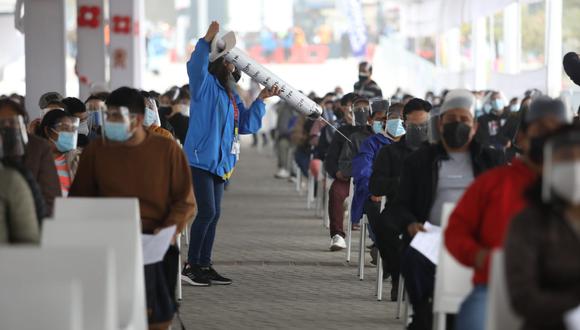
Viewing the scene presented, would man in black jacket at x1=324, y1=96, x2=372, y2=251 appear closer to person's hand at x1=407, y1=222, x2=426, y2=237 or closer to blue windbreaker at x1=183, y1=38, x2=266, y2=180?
blue windbreaker at x1=183, y1=38, x2=266, y2=180

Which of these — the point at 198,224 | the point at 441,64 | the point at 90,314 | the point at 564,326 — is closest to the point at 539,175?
the point at 564,326

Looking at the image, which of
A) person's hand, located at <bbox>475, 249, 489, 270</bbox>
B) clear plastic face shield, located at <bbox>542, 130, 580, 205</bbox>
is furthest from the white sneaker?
clear plastic face shield, located at <bbox>542, 130, 580, 205</bbox>

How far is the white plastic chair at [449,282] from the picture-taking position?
24.2 feet

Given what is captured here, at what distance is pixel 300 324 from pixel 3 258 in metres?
4.41

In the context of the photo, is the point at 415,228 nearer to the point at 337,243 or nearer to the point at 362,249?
the point at 362,249

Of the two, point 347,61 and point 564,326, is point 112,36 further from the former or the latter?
Answer: point 347,61

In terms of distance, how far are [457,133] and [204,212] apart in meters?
4.02

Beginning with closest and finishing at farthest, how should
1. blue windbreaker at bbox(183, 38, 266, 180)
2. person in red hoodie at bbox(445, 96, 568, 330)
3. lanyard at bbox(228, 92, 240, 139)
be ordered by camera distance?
person in red hoodie at bbox(445, 96, 568, 330) → blue windbreaker at bbox(183, 38, 266, 180) → lanyard at bbox(228, 92, 240, 139)

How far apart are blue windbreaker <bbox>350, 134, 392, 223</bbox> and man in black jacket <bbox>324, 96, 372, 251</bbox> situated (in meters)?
1.88

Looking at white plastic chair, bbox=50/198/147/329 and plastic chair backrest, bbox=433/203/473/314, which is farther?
plastic chair backrest, bbox=433/203/473/314

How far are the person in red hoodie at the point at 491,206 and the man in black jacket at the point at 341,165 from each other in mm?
7858

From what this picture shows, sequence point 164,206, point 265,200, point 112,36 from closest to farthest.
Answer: point 164,206 < point 265,200 < point 112,36

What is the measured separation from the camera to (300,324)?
393 inches

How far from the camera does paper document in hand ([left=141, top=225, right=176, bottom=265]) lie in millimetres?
7988
